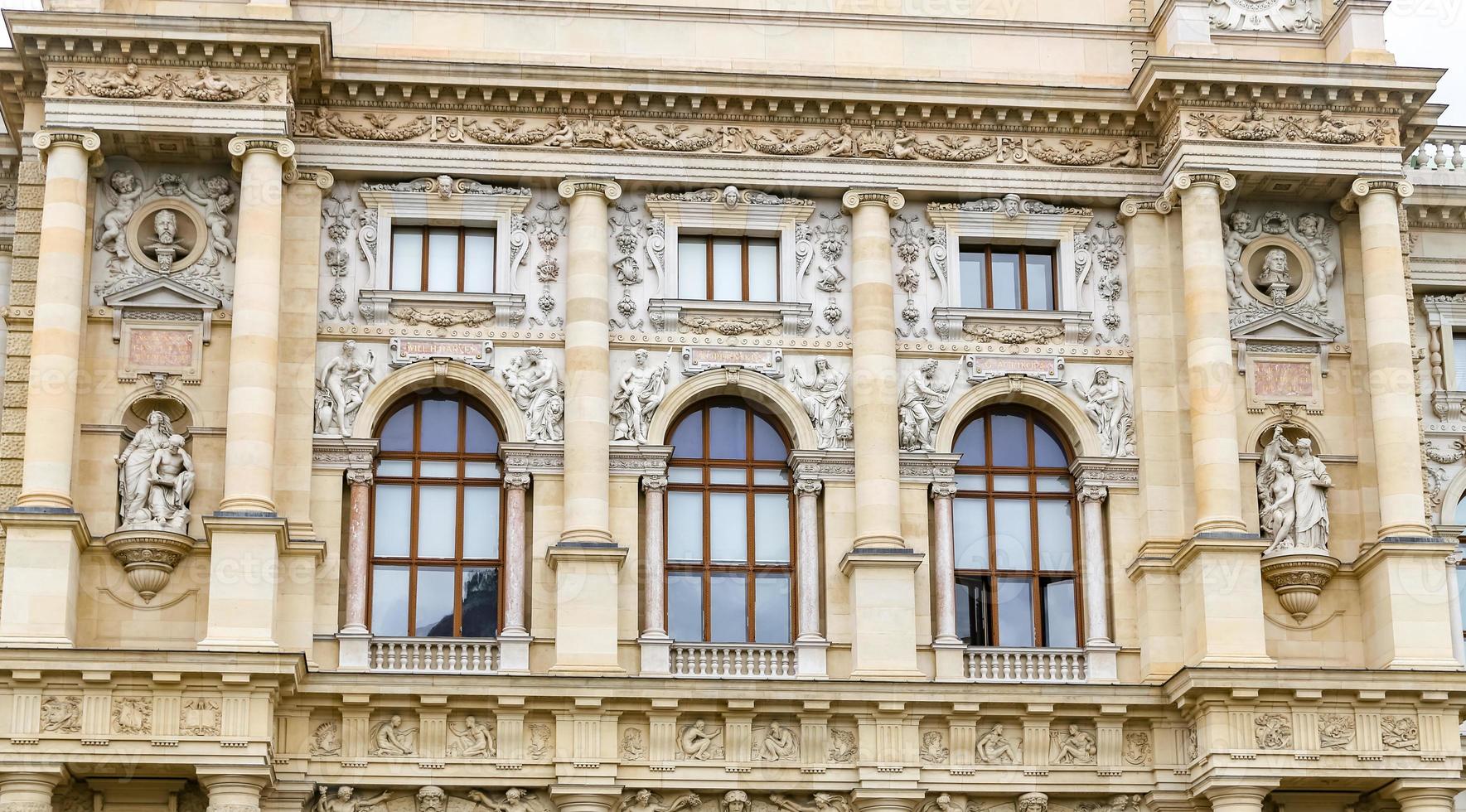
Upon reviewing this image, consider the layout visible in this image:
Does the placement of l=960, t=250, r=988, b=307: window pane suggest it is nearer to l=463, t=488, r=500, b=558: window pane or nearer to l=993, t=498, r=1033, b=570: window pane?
l=993, t=498, r=1033, b=570: window pane

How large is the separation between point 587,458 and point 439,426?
201cm

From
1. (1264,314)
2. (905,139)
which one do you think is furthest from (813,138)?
(1264,314)

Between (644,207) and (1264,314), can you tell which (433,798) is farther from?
(1264,314)

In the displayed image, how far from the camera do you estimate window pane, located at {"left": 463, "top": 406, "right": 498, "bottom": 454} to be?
29.1m

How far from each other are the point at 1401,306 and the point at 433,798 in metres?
12.5

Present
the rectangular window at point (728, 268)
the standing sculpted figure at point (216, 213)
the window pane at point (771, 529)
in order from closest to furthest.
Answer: the standing sculpted figure at point (216, 213) < the window pane at point (771, 529) < the rectangular window at point (728, 268)

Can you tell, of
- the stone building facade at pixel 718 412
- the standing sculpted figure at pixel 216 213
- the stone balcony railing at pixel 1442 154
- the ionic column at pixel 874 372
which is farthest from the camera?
the stone balcony railing at pixel 1442 154

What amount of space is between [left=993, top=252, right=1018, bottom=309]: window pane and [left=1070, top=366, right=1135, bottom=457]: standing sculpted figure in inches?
52.1

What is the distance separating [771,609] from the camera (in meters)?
29.0

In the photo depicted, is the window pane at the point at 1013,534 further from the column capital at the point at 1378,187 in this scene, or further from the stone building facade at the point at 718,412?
the column capital at the point at 1378,187

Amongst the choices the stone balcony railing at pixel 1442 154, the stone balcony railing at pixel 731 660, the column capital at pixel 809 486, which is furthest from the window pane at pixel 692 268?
the stone balcony railing at pixel 1442 154

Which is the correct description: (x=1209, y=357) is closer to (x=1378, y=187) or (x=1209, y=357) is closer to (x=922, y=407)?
(x=1378, y=187)

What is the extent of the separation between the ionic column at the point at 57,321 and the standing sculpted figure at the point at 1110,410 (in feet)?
37.7

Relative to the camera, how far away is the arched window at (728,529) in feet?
94.8
